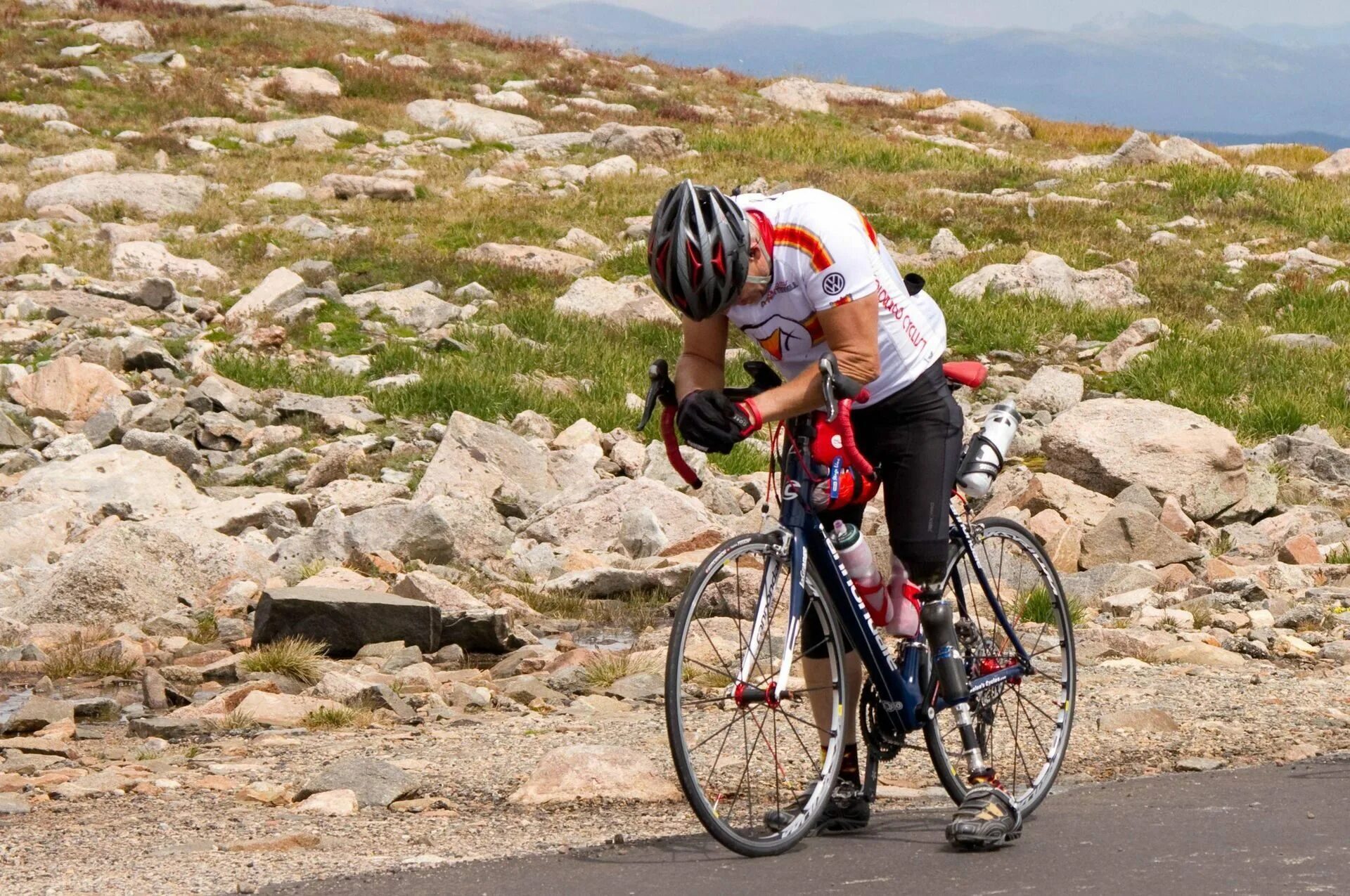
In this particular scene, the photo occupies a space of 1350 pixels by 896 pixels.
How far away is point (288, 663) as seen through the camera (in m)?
7.80

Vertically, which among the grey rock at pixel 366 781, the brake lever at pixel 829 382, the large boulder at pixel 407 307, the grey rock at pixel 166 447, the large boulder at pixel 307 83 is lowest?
the grey rock at pixel 166 447

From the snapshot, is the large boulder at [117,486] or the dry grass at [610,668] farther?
the large boulder at [117,486]

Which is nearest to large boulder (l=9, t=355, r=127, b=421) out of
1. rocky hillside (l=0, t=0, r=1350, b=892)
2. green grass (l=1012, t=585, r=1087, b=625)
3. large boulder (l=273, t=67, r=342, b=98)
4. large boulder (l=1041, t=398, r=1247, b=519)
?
rocky hillside (l=0, t=0, r=1350, b=892)

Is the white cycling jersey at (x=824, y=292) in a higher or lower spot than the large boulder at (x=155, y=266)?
higher

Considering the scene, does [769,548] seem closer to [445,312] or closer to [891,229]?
[445,312]

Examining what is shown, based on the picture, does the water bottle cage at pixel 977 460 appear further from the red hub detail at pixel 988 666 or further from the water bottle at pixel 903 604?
the red hub detail at pixel 988 666

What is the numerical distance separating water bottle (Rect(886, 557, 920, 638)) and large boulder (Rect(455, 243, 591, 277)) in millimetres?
13521

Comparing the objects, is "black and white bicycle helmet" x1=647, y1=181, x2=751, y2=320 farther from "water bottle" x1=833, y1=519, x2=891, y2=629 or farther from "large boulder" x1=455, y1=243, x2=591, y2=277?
"large boulder" x1=455, y1=243, x2=591, y2=277

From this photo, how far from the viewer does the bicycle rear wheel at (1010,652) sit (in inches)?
212

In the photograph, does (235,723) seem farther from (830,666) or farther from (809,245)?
(809,245)

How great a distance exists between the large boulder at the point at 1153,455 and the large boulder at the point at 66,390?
7.84 meters

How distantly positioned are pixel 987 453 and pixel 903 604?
0.57 m

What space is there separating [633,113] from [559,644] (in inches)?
993

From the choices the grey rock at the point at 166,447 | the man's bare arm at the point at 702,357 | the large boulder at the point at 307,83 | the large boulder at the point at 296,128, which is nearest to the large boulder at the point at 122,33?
the large boulder at the point at 307,83
